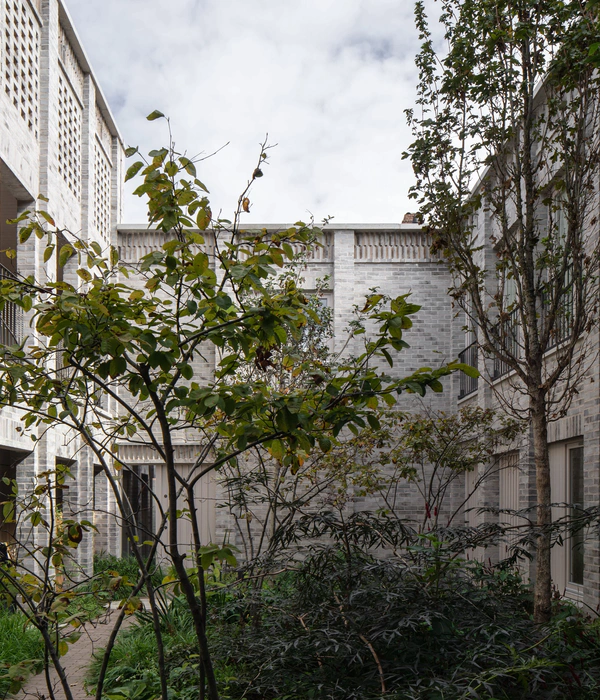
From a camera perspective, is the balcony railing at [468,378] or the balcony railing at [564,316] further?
the balcony railing at [468,378]

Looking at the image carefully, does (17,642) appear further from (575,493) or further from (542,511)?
(575,493)

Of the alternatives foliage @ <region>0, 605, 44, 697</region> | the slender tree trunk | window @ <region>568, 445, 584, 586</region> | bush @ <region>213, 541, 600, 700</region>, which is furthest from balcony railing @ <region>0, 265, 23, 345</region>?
bush @ <region>213, 541, 600, 700</region>

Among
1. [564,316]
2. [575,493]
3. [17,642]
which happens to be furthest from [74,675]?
[575,493]

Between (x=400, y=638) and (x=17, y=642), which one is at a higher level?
(x=400, y=638)

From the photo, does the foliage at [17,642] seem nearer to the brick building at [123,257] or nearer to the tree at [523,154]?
the brick building at [123,257]

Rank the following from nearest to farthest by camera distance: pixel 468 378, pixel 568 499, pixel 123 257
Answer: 1. pixel 568 499
2. pixel 468 378
3. pixel 123 257

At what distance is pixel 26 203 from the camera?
10.9 m

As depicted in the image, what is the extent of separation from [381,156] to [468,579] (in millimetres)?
14306

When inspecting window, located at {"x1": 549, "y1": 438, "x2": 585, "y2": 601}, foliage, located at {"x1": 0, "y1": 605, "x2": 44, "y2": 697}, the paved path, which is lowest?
the paved path

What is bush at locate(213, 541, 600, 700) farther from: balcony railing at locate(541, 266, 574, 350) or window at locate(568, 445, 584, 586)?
window at locate(568, 445, 584, 586)

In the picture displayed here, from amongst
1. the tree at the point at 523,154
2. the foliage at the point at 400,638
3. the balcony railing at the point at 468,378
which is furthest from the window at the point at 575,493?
the foliage at the point at 400,638

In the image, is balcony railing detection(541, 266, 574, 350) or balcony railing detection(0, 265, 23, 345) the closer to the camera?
balcony railing detection(541, 266, 574, 350)

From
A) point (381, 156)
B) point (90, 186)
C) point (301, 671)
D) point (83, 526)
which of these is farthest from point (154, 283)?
point (381, 156)

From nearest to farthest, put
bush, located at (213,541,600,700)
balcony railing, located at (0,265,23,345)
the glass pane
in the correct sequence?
bush, located at (213,541,600,700), the glass pane, balcony railing, located at (0,265,23,345)
